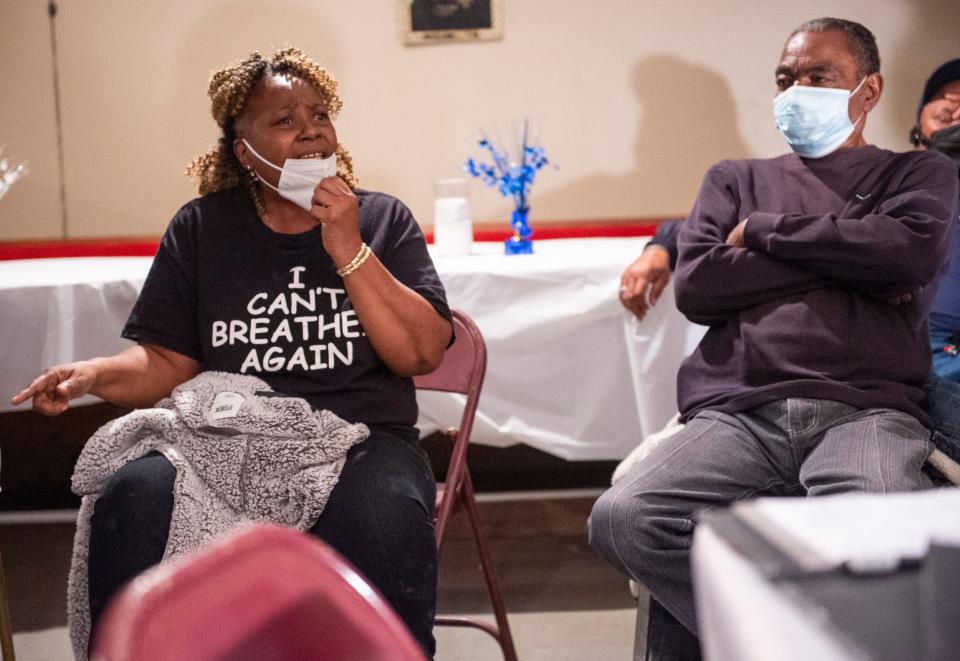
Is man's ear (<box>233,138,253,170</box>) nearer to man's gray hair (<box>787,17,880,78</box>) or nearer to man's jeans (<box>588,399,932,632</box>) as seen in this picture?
man's jeans (<box>588,399,932,632</box>)

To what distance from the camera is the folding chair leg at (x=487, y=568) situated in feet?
7.24

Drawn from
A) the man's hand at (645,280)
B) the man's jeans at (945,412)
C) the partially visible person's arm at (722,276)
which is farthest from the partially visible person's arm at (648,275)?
the man's jeans at (945,412)

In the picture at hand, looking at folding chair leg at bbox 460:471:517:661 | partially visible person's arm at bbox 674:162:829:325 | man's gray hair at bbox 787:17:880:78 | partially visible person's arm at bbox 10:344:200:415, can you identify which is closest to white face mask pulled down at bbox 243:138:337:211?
partially visible person's arm at bbox 10:344:200:415

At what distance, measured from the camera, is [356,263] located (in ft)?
6.28

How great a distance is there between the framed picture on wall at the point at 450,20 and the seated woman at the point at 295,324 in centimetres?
191

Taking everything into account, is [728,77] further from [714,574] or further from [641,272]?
[714,574]

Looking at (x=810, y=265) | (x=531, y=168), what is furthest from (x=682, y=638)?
(x=531, y=168)

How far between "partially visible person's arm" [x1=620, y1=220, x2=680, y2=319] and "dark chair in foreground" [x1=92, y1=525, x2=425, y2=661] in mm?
1950

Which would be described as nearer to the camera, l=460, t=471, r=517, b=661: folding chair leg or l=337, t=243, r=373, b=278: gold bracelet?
l=337, t=243, r=373, b=278: gold bracelet

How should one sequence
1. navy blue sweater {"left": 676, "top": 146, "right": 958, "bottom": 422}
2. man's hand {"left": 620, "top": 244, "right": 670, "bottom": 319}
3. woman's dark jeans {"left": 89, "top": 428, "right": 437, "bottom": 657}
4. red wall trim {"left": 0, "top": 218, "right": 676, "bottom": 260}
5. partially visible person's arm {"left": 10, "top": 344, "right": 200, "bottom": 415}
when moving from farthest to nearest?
red wall trim {"left": 0, "top": 218, "right": 676, "bottom": 260} < man's hand {"left": 620, "top": 244, "right": 670, "bottom": 319} < navy blue sweater {"left": 676, "top": 146, "right": 958, "bottom": 422} < partially visible person's arm {"left": 10, "top": 344, "right": 200, "bottom": 415} < woman's dark jeans {"left": 89, "top": 428, "right": 437, "bottom": 657}

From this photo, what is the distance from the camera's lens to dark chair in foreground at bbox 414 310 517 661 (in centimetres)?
215

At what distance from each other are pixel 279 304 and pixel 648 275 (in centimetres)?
102

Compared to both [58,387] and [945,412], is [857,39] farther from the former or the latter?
[58,387]

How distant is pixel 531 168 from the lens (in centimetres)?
316
